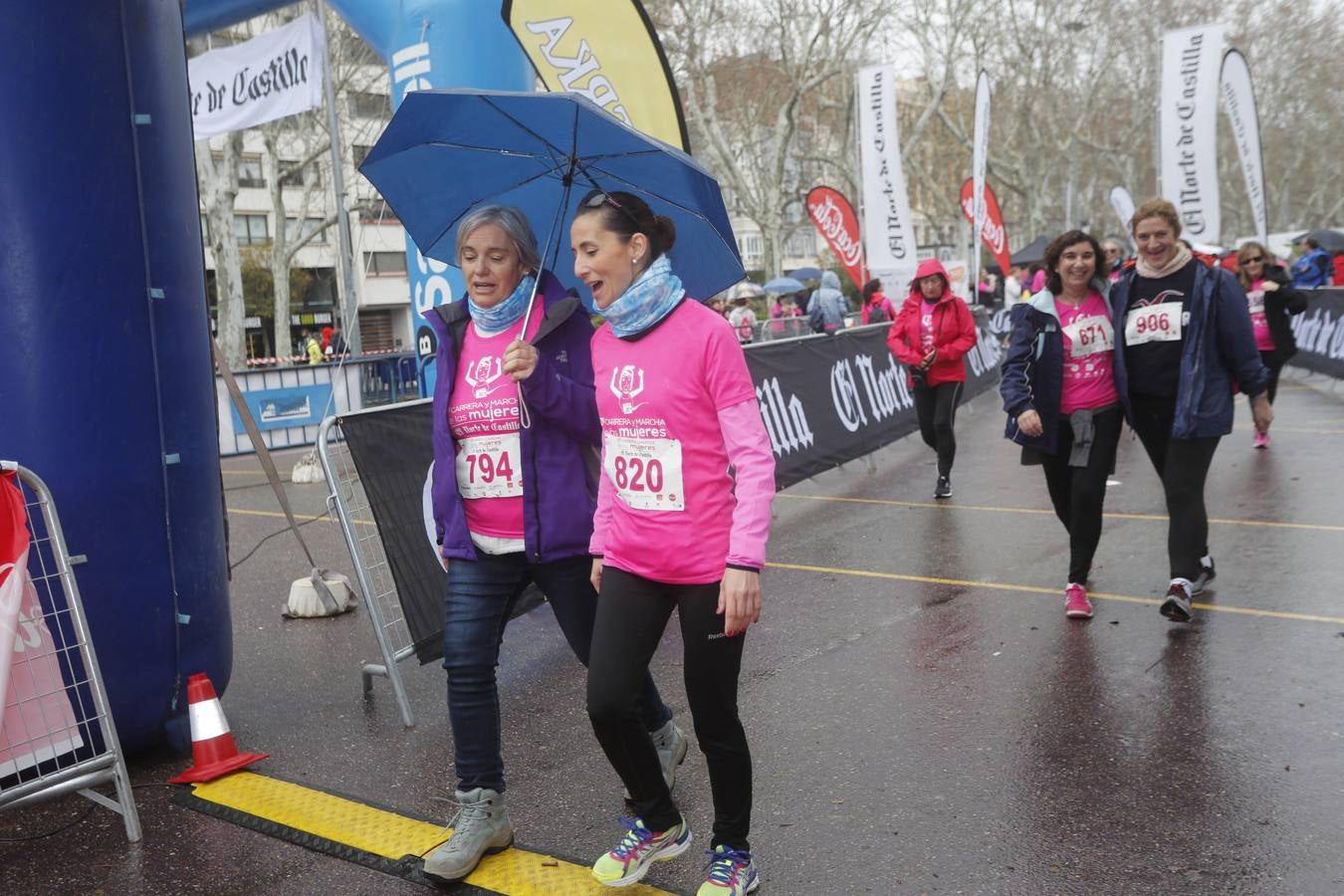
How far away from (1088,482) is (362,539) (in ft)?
11.4

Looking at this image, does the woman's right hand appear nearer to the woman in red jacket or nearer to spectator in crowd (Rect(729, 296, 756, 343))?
the woman in red jacket

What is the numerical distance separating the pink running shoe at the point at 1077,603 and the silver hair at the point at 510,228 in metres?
3.40

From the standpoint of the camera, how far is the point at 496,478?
3.40 metres

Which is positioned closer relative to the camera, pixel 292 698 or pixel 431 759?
pixel 431 759

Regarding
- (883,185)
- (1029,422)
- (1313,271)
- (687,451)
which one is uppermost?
(883,185)

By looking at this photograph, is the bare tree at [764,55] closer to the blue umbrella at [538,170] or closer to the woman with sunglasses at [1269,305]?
the woman with sunglasses at [1269,305]

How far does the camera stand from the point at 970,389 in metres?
15.3

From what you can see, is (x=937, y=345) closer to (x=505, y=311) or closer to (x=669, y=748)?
(x=669, y=748)

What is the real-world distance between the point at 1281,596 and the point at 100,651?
5361 mm

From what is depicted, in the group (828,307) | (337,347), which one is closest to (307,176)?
(337,347)

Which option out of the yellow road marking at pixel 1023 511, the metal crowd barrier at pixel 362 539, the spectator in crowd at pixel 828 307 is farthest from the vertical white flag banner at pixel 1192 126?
A: the metal crowd barrier at pixel 362 539

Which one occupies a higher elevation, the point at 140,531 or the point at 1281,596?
the point at 140,531

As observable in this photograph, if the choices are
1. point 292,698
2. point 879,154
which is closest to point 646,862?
point 292,698

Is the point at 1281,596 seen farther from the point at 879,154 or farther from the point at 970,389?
the point at 879,154
